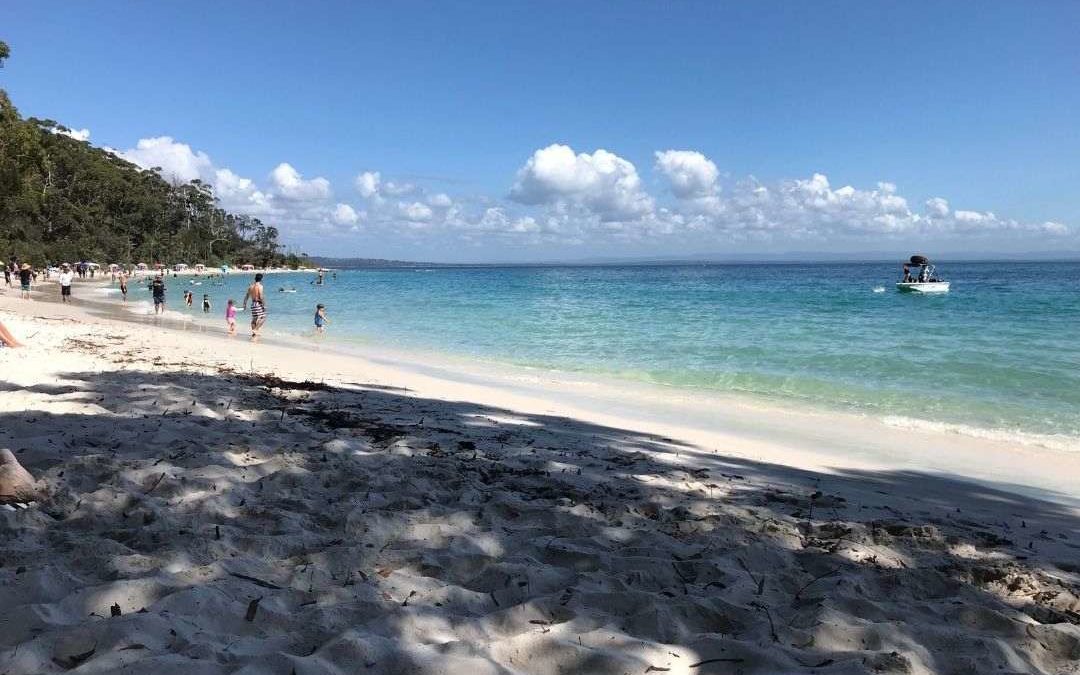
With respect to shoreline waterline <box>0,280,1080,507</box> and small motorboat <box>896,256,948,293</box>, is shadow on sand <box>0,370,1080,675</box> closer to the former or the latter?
shoreline waterline <box>0,280,1080,507</box>

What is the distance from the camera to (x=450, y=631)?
2518 millimetres

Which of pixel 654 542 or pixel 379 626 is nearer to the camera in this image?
pixel 379 626

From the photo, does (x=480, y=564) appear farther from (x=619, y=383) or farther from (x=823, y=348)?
(x=823, y=348)

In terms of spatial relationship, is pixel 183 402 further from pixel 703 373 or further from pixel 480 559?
pixel 703 373

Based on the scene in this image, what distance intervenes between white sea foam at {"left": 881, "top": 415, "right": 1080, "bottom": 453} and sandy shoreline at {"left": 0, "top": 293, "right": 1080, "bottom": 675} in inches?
62.0

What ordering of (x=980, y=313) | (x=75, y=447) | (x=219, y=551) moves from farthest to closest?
(x=980, y=313)
(x=75, y=447)
(x=219, y=551)

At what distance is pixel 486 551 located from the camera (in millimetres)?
3402

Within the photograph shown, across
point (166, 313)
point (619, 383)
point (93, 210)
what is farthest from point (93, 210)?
point (619, 383)

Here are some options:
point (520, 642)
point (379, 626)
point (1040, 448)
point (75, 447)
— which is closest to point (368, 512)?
point (379, 626)

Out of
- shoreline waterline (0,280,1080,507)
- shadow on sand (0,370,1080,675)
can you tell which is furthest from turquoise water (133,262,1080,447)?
shadow on sand (0,370,1080,675)

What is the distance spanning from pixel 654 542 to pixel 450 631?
61.1 inches

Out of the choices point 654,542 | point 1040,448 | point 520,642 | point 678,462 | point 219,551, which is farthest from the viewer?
point 1040,448

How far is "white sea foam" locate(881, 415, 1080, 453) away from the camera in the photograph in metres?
8.55

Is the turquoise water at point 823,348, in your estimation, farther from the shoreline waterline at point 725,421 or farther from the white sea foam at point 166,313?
the white sea foam at point 166,313
